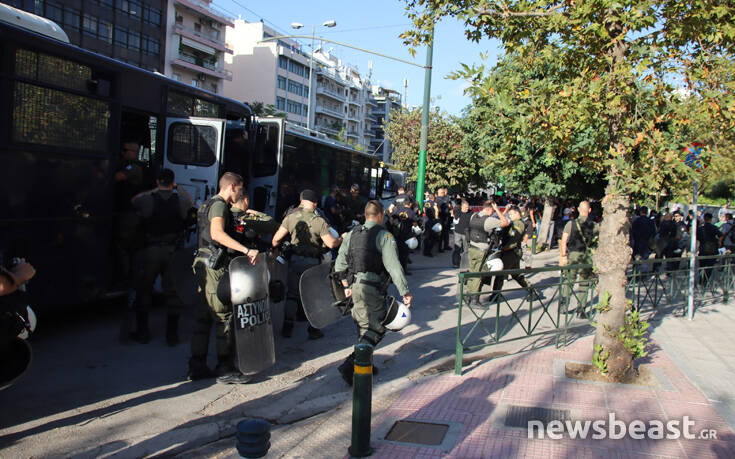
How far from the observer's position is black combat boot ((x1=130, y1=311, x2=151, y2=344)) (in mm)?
6203

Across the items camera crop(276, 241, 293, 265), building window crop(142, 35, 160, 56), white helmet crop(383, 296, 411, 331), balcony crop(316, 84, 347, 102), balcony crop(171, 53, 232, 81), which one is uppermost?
balcony crop(316, 84, 347, 102)

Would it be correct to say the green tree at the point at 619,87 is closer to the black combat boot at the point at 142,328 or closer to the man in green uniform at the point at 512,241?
the man in green uniform at the point at 512,241

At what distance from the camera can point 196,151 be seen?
825 cm

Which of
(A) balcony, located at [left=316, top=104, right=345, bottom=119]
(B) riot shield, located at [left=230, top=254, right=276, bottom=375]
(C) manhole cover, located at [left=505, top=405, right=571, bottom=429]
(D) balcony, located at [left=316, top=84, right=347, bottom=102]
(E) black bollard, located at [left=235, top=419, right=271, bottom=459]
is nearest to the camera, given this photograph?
(E) black bollard, located at [left=235, top=419, right=271, bottom=459]

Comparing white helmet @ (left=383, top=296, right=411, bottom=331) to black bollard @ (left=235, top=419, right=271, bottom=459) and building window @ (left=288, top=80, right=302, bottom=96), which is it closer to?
black bollard @ (left=235, top=419, right=271, bottom=459)

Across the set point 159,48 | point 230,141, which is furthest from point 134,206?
point 159,48

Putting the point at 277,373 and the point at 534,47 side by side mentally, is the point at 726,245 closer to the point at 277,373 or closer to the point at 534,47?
the point at 534,47

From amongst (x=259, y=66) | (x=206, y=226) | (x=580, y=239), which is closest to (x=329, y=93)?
(x=259, y=66)

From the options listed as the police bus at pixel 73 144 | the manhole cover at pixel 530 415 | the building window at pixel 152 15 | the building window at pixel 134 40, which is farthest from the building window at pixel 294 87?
the manhole cover at pixel 530 415

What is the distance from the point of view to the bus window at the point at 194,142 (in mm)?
8180

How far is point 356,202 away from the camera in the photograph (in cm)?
1205

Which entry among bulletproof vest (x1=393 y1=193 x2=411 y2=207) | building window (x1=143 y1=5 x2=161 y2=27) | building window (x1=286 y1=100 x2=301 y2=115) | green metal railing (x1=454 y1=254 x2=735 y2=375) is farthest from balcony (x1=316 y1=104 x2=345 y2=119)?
green metal railing (x1=454 y1=254 x2=735 y2=375)

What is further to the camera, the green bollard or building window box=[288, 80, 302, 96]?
building window box=[288, 80, 302, 96]

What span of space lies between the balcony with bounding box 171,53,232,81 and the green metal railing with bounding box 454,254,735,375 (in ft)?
152
